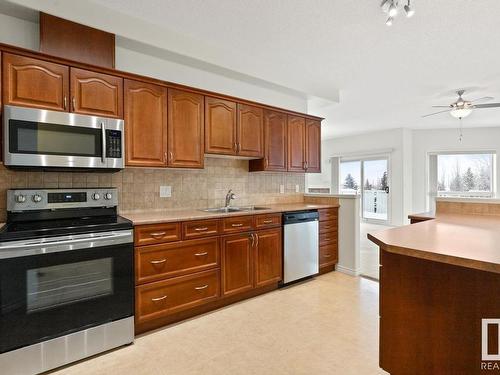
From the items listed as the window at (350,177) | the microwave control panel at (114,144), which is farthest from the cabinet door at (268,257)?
the window at (350,177)

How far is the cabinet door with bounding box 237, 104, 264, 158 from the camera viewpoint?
10.5 feet

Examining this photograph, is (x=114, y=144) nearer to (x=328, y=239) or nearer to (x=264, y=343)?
(x=264, y=343)

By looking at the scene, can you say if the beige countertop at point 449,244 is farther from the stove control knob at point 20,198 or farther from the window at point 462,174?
the window at point 462,174

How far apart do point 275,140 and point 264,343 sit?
228 centimetres

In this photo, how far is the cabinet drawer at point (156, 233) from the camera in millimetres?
2178

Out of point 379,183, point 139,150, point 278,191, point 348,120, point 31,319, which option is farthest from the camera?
point 379,183

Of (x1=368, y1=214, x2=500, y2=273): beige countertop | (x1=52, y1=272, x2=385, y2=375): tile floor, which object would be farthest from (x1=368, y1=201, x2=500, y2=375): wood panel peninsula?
(x1=52, y1=272, x2=385, y2=375): tile floor

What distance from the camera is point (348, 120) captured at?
600 cm

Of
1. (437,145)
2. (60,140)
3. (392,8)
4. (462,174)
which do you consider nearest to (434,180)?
(462,174)

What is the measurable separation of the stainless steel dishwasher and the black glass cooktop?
1749 millimetres

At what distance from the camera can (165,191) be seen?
2.95 m

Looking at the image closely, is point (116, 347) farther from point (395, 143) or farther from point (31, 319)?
point (395, 143)

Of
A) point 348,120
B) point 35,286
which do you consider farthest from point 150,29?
point 348,120

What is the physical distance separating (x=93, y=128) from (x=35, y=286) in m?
1.16
